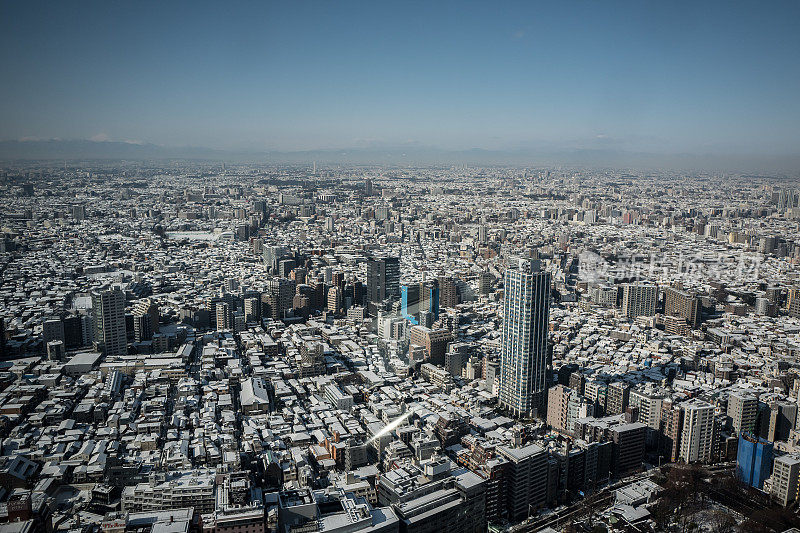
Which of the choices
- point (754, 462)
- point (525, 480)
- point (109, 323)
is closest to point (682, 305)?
point (754, 462)

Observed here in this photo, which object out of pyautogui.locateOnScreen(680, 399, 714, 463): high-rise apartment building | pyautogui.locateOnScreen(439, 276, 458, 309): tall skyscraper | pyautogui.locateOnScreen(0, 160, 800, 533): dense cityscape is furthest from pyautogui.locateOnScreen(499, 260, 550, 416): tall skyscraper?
pyautogui.locateOnScreen(439, 276, 458, 309): tall skyscraper

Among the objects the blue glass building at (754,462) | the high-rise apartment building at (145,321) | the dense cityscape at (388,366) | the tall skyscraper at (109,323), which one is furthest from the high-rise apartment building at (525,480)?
the high-rise apartment building at (145,321)

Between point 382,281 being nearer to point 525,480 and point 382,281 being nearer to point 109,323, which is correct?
point 109,323

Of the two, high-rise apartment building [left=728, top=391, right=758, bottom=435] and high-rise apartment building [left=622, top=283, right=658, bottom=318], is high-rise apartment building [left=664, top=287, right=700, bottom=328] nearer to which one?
high-rise apartment building [left=622, top=283, right=658, bottom=318]

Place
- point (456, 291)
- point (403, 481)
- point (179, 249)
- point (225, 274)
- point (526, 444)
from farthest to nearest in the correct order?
point (179, 249)
point (225, 274)
point (456, 291)
point (526, 444)
point (403, 481)

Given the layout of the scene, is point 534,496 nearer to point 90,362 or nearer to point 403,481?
point 403,481

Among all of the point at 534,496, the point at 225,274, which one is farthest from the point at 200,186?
the point at 534,496

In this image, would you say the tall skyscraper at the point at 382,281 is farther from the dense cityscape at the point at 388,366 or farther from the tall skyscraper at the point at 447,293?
the tall skyscraper at the point at 447,293
